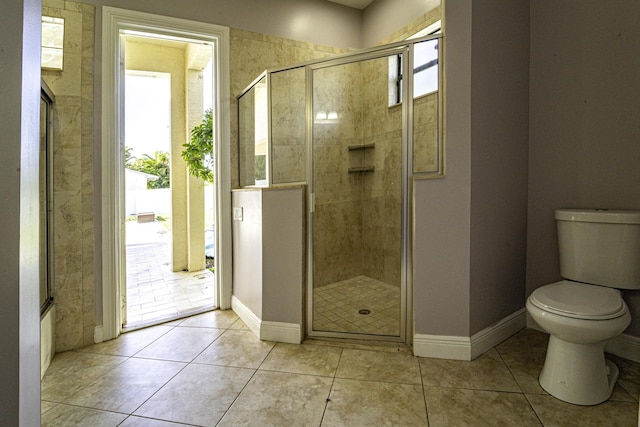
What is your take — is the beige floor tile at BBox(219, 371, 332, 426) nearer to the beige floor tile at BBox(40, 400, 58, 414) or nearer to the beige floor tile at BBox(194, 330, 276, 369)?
the beige floor tile at BBox(194, 330, 276, 369)

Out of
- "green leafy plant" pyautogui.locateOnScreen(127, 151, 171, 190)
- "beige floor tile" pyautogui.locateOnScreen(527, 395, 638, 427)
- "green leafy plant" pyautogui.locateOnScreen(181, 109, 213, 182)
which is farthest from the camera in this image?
"green leafy plant" pyautogui.locateOnScreen(127, 151, 171, 190)

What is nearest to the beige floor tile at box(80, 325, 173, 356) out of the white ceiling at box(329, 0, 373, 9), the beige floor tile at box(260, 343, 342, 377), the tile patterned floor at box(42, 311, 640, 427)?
the tile patterned floor at box(42, 311, 640, 427)

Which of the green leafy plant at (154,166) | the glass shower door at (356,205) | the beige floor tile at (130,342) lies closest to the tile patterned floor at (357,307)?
the glass shower door at (356,205)

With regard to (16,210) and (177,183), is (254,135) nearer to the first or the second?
(16,210)

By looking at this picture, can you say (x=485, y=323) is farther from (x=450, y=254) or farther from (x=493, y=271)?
(x=450, y=254)

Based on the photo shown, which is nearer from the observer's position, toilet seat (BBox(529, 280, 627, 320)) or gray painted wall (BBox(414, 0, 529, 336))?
toilet seat (BBox(529, 280, 627, 320))

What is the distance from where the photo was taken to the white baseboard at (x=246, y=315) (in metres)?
2.32

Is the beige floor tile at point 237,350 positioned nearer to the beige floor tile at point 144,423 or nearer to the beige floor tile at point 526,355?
the beige floor tile at point 144,423

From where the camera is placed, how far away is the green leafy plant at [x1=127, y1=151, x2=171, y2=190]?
8539 mm

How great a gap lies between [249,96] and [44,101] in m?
1.31

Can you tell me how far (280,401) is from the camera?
1592mm

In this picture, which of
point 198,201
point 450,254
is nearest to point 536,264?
point 450,254

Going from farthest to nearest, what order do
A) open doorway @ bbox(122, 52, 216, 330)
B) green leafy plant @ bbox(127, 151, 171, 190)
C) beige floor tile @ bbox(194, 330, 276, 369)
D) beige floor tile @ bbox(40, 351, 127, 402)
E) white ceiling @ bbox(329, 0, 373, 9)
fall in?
green leafy plant @ bbox(127, 151, 171, 190)
open doorway @ bbox(122, 52, 216, 330)
white ceiling @ bbox(329, 0, 373, 9)
beige floor tile @ bbox(194, 330, 276, 369)
beige floor tile @ bbox(40, 351, 127, 402)

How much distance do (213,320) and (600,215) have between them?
2.74 meters
